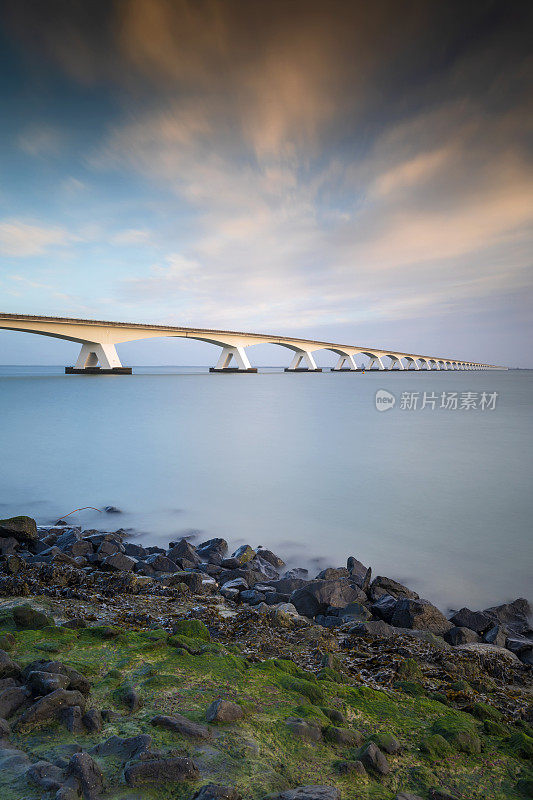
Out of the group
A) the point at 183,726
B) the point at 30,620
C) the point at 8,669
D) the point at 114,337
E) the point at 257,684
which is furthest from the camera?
the point at 114,337

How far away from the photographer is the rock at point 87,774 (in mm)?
1652

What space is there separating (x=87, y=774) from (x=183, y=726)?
0.49m

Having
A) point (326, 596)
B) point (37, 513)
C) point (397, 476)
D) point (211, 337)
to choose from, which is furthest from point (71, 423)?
point (211, 337)

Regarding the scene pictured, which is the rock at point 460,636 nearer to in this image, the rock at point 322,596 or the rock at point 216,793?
the rock at point 322,596

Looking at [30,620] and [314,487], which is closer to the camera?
[30,620]

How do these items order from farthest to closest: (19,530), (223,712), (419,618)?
(19,530) < (419,618) < (223,712)

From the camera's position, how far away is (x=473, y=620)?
159 inches

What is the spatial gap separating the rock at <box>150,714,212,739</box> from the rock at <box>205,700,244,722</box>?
70 millimetres

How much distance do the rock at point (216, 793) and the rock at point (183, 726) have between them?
1.20 ft

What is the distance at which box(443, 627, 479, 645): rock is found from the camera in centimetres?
369

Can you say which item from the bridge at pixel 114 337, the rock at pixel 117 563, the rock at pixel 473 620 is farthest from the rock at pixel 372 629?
the bridge at pixel 114 337

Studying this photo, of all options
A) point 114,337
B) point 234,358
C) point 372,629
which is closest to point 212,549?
point 372,629

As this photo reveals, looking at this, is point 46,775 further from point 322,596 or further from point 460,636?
point 460,636

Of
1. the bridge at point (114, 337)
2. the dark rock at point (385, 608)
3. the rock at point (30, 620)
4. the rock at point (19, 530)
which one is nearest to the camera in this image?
Result: the rock at point (30, 620)
